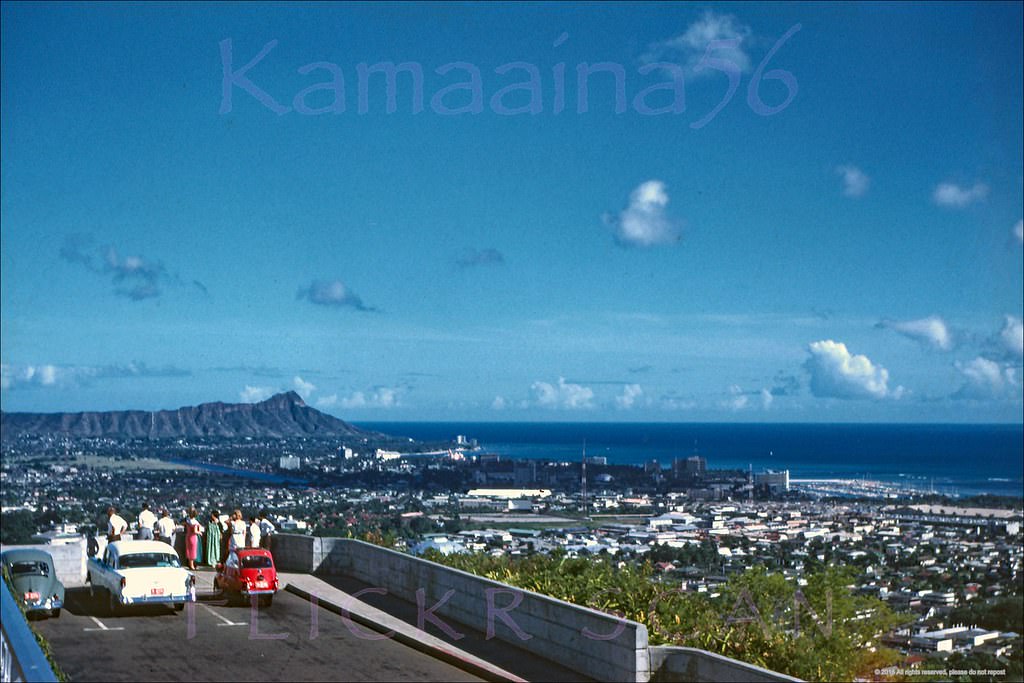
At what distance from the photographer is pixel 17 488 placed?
46000 mm

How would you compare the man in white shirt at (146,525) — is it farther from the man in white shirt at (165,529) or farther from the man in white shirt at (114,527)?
the man in white shirt at (114,527)

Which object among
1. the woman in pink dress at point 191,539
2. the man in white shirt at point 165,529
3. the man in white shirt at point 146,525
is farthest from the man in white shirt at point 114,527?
the woman in pink dress at point 191,539

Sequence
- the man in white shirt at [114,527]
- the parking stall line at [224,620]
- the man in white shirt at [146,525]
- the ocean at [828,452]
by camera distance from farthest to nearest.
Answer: the ocean at [828,452], the man in white shirt at [146,525], the man in white shirt at [114,527], the parking stall line at [224,620]

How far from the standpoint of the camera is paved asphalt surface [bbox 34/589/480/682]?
52.4ft

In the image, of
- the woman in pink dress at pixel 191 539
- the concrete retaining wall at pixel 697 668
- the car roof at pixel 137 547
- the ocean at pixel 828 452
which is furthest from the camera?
the ocean at pixel 828 452

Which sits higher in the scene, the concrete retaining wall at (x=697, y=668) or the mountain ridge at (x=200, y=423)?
the mountain ridge at (x=200, y=423)

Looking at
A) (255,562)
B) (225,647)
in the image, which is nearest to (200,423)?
(255,562)

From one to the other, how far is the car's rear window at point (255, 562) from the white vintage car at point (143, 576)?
119 cm

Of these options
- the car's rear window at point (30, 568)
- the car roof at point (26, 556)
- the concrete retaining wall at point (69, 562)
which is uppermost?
the car roof at point (26, 556)

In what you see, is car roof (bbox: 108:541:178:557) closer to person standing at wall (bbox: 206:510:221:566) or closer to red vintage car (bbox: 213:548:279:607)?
red vintage car (bbox: 213:548:279:607)

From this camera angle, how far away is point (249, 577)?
2122 cm

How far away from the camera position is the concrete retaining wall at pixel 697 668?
12922mm

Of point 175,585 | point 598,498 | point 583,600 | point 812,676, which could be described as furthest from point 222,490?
point 812,676

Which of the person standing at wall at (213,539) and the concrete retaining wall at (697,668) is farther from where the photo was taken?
the person standing at wall at (213,539)
